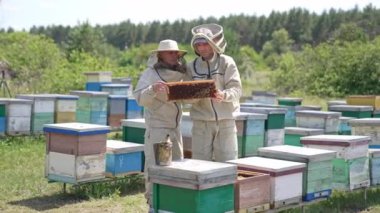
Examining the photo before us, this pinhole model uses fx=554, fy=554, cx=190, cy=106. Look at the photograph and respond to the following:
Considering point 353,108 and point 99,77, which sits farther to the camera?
point 99,77

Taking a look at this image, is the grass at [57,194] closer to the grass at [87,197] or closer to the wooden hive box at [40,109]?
the grass at [87,197]

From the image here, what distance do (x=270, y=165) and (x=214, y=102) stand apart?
779mm

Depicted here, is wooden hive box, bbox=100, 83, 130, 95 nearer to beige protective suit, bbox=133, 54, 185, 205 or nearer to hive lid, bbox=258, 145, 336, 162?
hive lid, bbox=258, 145, 336, 162

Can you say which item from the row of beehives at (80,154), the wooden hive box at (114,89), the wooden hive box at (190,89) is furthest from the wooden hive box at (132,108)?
the wooden hive box at (190,89)

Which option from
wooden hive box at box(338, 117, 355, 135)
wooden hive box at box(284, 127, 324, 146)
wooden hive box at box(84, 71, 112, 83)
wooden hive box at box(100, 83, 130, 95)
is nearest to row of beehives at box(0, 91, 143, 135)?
wooden hive box at box(100, 83, 130, 95)

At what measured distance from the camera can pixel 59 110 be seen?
10.7 metres

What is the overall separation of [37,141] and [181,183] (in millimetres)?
7106

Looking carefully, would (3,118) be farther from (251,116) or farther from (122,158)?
(251,116)

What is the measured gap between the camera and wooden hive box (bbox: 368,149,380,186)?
6.75 metres

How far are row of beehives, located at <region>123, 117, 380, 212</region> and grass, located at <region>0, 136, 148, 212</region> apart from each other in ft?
6.39

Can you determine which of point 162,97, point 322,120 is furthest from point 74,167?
point 322,120

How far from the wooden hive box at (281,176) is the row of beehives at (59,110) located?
5996 millimetres

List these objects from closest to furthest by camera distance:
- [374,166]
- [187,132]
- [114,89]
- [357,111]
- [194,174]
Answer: [194,174] → [374,166] → [187,132] → [357,111] → [114,89]

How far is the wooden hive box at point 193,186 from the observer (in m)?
4.21
